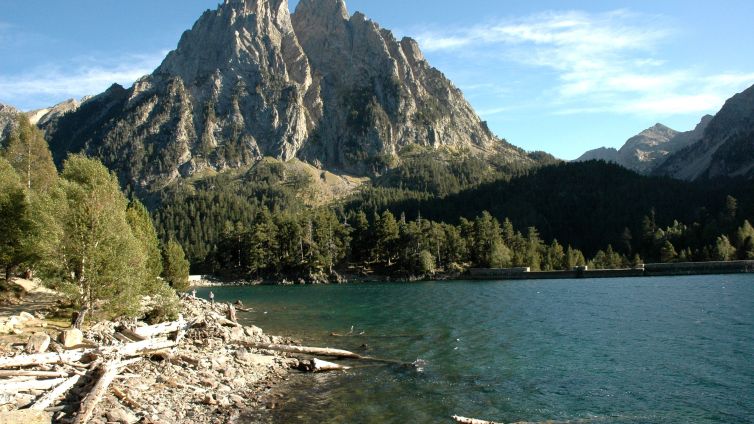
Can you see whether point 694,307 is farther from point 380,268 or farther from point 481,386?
point 380,268

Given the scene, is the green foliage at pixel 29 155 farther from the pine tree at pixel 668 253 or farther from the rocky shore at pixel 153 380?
the pine tree at pixel 668 253

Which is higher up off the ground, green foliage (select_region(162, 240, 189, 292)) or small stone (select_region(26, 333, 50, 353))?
green foliage (select_region(162, 240, 189, 292))

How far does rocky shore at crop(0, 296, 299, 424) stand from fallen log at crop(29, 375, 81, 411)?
11 centimetres

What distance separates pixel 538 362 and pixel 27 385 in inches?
1220

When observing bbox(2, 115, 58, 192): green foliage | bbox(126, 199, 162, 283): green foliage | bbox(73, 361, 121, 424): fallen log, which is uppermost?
bbox(2, 115, 58, 192): green foliage

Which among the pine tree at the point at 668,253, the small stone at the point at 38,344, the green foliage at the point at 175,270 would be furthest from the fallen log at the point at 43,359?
the pine tree at the point at 668,253

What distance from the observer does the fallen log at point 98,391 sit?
820 inches

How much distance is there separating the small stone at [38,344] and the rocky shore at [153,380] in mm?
72

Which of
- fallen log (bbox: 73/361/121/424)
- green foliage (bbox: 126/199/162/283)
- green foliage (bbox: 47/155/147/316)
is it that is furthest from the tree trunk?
green foliage (bbox: 126/199/162/283)

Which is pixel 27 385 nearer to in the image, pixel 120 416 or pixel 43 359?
pixel 43 359

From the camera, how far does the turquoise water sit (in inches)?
1054

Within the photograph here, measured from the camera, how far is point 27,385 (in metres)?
22.6

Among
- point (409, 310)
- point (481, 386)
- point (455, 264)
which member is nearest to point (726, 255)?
point (455, 264)

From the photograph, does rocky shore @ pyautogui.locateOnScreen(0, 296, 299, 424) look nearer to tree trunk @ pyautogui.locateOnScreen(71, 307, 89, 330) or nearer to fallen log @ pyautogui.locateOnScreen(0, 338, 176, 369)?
fallen log @ pyautogui.locateOnScreen(0, 338, 176, 369)
